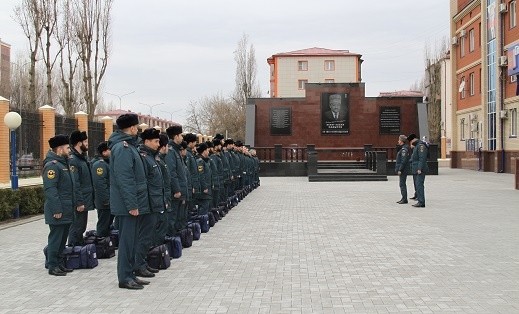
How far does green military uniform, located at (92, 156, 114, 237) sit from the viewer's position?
9039 millimetres

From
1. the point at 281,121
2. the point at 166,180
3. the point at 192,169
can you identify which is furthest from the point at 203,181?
the point at 281,121

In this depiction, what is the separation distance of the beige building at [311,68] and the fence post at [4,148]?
57869mm

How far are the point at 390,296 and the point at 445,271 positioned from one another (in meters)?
1.52

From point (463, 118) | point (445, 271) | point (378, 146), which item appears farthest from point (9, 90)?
point (445, 271)

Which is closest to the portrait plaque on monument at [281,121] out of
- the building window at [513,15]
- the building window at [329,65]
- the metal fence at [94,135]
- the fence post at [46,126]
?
the building window at [513,15]

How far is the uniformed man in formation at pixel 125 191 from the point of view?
6590 mm

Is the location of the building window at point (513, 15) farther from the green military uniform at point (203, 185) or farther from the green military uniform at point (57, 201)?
the green military uniform at point (57, 201)

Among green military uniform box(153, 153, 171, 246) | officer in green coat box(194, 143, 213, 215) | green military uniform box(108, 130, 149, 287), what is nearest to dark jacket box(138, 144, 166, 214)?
green military uniform box(108, 130, 149, 287)

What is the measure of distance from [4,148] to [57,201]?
10.2m

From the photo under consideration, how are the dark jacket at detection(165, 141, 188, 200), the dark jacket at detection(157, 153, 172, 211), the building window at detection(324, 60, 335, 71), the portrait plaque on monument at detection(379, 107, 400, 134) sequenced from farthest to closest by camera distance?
the building window at detection(324, 60, 335, 71), the portrait plaque on monument at detection(379, 107, 400, 134), the dark jacket at detection(165, 141, 188, 200), the dark jacket at detection(157, 153, 172, 211)

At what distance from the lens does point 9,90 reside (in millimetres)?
47594

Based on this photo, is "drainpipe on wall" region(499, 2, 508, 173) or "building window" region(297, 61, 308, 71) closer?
"drainpipe on wall" region(499, 2, 508, 173)

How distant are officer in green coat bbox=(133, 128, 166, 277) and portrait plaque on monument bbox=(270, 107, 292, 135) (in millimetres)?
27128

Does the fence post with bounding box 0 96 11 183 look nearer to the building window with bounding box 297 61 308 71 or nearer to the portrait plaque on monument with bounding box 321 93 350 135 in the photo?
the portrait plaque on monument with bounding box 321 93 350 135
